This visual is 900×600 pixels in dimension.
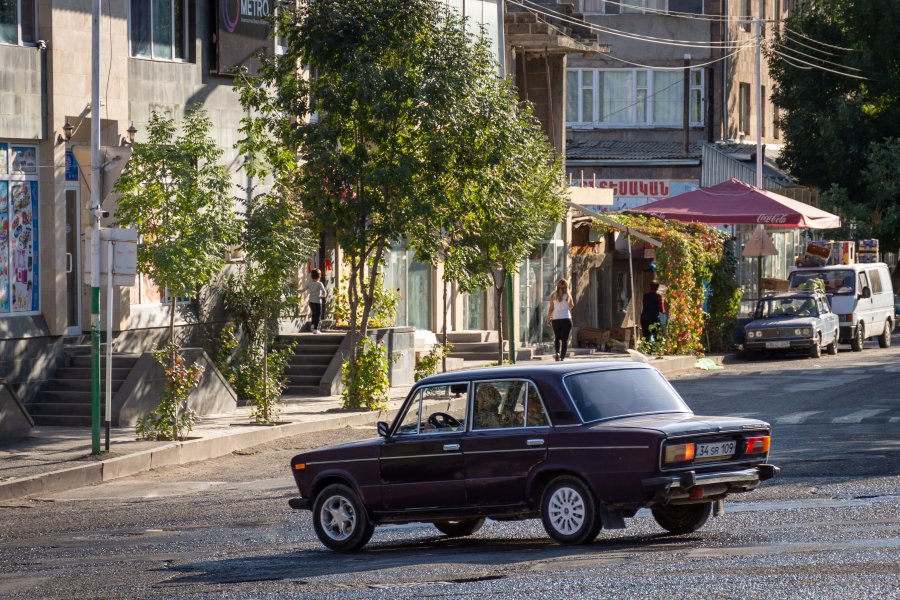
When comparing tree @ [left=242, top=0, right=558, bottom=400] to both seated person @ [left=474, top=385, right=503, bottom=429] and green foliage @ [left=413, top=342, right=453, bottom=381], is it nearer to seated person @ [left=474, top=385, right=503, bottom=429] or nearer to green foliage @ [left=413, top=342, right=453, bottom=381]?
green foliage @ [left=413, top=342, right=453, bottom=381]

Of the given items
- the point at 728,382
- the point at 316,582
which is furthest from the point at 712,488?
the point at 728,382

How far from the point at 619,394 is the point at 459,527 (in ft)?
6.78

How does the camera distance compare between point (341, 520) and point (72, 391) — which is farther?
point (72, 391)

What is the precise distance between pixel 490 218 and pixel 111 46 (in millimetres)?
6979

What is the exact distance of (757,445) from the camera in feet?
39.7

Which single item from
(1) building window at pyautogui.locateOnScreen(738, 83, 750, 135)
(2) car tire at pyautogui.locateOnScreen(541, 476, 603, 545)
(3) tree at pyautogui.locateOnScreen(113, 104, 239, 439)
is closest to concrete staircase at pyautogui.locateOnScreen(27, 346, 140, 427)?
(3) tree at pyautogui.locateOnScreen(113, 104, 239, 439)

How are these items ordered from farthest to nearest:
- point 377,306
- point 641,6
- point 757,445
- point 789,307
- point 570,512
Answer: point 641,6
point 789,307
point 377,306
point 757,445
point 570,512

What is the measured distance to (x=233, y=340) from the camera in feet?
88.0

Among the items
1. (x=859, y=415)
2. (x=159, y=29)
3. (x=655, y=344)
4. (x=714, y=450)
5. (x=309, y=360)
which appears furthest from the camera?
(x=655, y=344)

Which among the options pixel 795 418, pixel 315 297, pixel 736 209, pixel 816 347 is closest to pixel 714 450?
pixel 795 418

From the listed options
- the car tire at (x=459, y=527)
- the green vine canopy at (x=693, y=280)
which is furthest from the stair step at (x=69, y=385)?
the green vine canopy at (x=693, y=280)

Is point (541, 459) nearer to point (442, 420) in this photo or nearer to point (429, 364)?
point (442, 420)

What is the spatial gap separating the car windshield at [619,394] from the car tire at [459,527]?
1825mm

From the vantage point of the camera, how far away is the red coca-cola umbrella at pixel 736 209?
37844 millimetres
